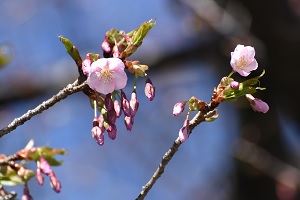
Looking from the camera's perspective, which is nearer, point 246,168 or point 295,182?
point 295,182

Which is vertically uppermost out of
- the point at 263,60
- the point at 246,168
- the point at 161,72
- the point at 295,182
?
the point at 161,72

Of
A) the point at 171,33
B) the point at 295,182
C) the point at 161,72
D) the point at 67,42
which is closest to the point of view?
the point at 67,42

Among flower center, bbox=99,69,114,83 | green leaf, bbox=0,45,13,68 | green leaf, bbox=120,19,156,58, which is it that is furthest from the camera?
green leaf, bbox=0,45,13,68

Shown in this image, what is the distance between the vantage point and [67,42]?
4.47ft

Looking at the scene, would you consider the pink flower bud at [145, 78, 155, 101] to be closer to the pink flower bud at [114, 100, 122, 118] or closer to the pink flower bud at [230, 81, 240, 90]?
the pink flower bud at [114, 100, 122, 118]

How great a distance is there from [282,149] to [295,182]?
350 millimetres

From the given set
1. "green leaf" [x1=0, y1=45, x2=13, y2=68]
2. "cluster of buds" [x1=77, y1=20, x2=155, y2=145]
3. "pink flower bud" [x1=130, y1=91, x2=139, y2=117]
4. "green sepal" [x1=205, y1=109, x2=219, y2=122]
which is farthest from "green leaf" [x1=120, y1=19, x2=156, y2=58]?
"green leaf" [x1=0, y1=45, x2=13, y2=68]

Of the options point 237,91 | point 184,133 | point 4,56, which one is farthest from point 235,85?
point 4,56

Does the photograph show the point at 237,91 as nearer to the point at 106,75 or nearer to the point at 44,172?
the point at 106,75

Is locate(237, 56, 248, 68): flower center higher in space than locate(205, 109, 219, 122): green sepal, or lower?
higher

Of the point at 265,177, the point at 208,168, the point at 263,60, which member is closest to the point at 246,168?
the point at 265,177

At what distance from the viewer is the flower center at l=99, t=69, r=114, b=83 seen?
1.27 metres

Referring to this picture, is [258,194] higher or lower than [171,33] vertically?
lower

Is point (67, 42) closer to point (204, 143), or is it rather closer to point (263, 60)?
point (263, 60)
